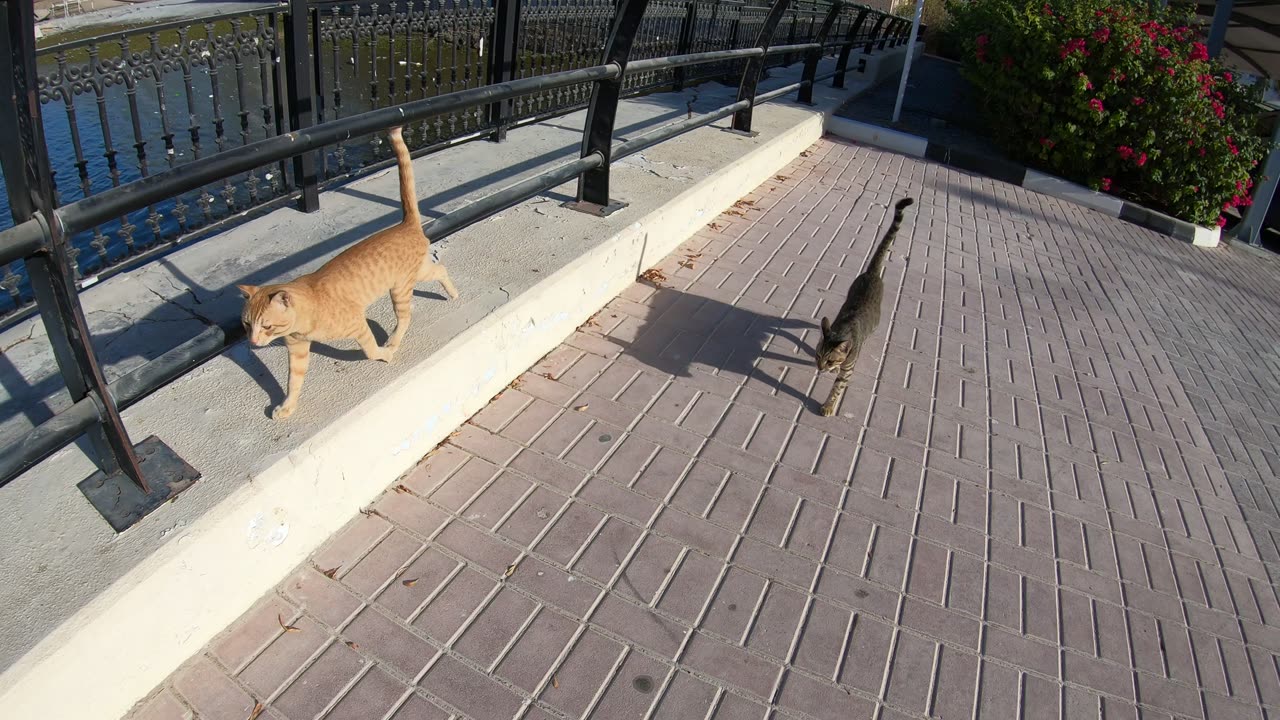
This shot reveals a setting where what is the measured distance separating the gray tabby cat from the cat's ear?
94.7 inches

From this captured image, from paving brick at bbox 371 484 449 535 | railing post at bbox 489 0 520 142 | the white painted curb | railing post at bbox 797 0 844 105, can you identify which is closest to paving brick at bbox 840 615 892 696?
paving brick at bbox 371 484 449 535

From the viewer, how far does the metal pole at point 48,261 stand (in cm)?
157

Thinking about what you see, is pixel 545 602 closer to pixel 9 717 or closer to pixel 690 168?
pixel 9 717

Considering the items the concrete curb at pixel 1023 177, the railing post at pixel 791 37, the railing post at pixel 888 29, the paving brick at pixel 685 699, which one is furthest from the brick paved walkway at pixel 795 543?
the railing post at pixel 888 29

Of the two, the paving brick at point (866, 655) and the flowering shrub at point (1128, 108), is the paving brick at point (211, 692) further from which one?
the flowering shrub at point (1128, 108)

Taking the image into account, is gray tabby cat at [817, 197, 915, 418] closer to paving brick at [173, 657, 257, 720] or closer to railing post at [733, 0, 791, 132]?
paving brick at [173, 657, 257, 720]

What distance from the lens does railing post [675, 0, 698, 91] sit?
350 inches

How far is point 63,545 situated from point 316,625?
70 cm

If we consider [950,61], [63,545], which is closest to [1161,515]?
[63,545]

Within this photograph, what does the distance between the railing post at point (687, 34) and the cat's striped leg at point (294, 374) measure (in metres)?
7.39

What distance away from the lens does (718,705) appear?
218cm

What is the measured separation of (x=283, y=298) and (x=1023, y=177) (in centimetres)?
915

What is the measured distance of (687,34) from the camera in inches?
359

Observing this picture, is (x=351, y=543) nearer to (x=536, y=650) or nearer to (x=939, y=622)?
(x=536, y=650)
